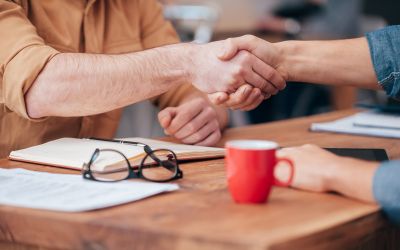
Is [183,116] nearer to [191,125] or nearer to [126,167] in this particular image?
[191,125]

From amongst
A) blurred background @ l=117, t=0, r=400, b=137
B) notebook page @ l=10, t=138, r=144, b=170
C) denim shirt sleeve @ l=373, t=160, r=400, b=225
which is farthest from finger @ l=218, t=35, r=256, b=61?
blurred background @ l=117, t=0, r=400, b=137

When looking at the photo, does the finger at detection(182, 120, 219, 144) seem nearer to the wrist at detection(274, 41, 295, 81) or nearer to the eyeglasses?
the wrist at detection(274, 41, 295, 81)

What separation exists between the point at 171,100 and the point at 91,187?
3.06 feet

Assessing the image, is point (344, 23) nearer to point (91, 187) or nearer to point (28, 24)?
point (28, 24)

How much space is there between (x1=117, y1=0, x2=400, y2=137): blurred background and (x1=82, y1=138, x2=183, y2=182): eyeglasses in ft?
9.21

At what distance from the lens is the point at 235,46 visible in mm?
1768

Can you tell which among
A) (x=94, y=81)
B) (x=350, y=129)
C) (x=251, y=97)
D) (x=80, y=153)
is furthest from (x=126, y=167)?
(x=350, y=129)

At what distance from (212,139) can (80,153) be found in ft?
1.42

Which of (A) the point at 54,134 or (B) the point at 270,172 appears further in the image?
(A) the point at 54,134

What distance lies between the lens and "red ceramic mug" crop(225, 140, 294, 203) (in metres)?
1.15

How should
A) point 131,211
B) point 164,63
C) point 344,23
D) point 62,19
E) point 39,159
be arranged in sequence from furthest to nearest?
point 344,23, point 62,19, point 164,63, point 39,159, point 131,211

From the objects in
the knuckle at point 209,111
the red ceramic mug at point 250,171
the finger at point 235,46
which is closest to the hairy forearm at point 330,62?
the finger at point 235,46

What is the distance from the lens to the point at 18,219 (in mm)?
1149

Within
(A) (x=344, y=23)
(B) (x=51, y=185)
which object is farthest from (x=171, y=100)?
(A) (x=344, y=23)
